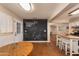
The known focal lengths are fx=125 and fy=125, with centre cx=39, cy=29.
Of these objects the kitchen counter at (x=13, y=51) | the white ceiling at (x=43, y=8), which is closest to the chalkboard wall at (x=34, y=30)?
the white ceiling at (x=43, y=8)

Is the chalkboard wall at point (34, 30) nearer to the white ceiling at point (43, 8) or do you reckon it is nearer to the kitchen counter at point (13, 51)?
the white ceiling at point (43, 8)

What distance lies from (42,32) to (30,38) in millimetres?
1173

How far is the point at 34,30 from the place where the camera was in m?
11.0

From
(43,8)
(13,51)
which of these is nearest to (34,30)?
(43,8)

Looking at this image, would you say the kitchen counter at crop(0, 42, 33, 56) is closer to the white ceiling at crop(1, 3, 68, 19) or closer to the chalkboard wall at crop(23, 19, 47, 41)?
the white ceiling at crop(1, 3, 68, 19)

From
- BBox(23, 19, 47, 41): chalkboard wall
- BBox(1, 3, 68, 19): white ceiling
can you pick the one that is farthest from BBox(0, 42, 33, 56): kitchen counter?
BBox(23, 19, 47, 41): chalkboard wall

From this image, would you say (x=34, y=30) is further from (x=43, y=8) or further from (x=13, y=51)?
(x=13, y=51)

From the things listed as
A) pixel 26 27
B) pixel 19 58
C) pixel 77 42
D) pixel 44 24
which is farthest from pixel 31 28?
pixel 19 58

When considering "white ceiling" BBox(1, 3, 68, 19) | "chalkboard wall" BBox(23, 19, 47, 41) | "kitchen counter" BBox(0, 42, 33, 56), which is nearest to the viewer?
"kitchen counter" BBox(0, 42, 33, 56)

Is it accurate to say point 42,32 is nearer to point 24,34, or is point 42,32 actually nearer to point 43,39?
point 43,39

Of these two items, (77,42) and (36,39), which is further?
(36,39)

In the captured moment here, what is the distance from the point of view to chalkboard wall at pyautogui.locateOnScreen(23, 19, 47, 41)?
10.9m

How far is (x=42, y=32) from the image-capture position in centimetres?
1093

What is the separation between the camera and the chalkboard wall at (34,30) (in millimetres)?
10867
